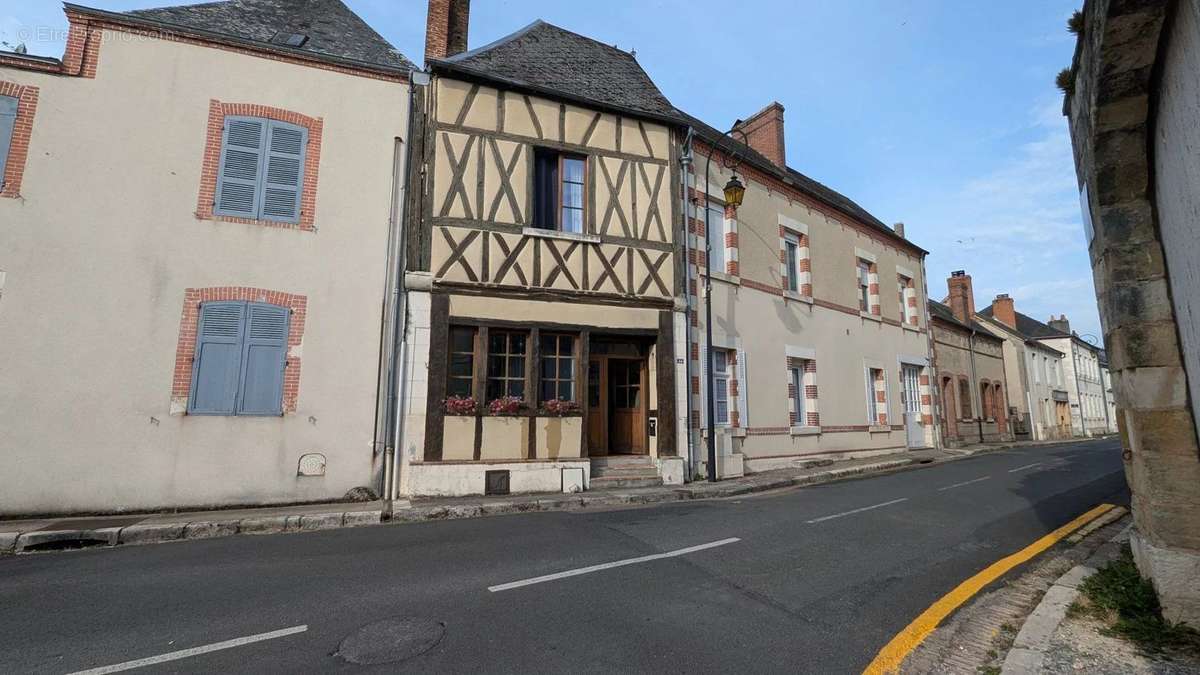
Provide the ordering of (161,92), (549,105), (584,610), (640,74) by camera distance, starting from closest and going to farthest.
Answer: (584,610)
(161,92)
(549,105)
(640,74)

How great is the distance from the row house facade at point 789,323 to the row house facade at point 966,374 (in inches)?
103

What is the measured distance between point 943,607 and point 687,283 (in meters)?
7.12

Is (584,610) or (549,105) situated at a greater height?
(549,105)

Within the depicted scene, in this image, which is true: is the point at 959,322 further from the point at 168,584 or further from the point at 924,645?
the point at 168,584

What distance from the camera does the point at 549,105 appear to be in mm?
9445

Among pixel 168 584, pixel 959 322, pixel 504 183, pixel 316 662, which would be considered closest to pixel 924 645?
pixel 316 662

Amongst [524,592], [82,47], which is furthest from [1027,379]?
[82,47]

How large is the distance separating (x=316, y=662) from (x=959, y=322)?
2381cm

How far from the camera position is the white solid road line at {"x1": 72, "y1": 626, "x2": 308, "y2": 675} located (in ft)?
9.21

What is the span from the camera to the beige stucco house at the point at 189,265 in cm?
684

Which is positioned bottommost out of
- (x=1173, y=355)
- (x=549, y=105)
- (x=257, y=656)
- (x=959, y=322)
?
(x=257, y=656)

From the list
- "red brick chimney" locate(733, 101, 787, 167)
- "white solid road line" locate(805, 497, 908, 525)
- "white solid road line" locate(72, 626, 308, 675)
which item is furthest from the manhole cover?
"red brick chimney" locate(733, 101, 787, 167)

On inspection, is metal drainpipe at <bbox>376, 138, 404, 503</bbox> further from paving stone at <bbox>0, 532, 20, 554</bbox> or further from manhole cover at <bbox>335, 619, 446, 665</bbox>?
manhole cover at <bbox>335, 619, 446, 665</bbox>

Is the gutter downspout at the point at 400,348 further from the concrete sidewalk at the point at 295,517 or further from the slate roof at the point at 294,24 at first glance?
the slate roof at the point at 294,24
